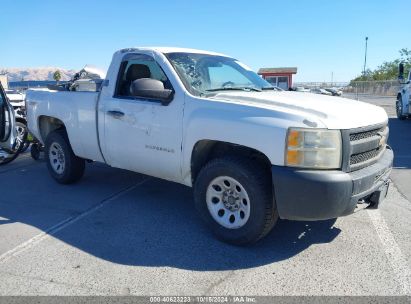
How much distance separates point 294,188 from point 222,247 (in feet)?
3.35

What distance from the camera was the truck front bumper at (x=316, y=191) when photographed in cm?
325

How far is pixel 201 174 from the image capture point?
13.0 ft

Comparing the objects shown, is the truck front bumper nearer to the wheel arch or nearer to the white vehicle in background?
the wheel arch

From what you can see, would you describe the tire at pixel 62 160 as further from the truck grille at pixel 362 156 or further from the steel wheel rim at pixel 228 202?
the truck grille at pixel 362 156

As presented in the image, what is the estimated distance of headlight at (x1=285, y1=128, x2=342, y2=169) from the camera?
3.27 metres

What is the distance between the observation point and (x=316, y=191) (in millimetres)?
3258

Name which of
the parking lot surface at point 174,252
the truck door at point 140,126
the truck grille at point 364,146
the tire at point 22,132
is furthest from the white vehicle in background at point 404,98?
the tire at point 22,132

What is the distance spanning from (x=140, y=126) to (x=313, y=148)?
208 centimetres

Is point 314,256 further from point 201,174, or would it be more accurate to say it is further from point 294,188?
point 201,174

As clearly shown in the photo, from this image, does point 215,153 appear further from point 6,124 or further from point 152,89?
point 6,124

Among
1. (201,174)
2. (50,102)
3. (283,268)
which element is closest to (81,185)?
(50,102)

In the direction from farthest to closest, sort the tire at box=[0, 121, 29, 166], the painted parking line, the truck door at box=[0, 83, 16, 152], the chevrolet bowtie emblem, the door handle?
the tire at box=[0, 121, 29, 166] → the truck door at box=[0, 83, 16, 152] → the door handle → the chevrolet bowtie emblem → the painted parking line

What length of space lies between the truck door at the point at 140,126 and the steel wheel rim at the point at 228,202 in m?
0.54

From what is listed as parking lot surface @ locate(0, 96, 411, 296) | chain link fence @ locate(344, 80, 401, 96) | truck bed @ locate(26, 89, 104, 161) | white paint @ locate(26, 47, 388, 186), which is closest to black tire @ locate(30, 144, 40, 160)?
truck bed @ locate(26, 89, 104, 161)
